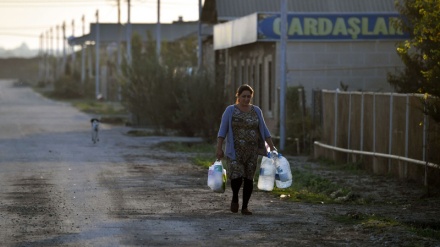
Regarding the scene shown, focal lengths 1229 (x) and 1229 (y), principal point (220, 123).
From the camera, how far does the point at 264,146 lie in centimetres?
1581

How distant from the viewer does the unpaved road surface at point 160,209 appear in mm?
12961

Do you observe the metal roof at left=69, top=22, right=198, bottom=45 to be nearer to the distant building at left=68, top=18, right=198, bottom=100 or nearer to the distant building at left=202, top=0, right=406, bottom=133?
the distant building at left=68, top=18, right=198, bottom=100

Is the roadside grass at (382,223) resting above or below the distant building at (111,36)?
below

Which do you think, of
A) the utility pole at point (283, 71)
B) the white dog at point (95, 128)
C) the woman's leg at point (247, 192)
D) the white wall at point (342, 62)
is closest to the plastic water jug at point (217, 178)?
the woman's leg at point (247, 192)

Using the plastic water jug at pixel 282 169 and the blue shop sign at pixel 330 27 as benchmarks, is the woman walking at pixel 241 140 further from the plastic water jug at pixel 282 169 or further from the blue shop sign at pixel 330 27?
the blue shop sign at pixel 330 27

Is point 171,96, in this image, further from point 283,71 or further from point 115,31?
point 115,31

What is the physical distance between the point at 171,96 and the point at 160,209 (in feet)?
76.6

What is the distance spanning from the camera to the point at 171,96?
129 ft

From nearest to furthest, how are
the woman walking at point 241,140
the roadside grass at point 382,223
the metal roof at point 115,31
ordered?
the roadside grass at point 382,223 < the woman walking at point 241,140 < the metal roof at point 115,31

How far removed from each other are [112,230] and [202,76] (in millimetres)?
22749

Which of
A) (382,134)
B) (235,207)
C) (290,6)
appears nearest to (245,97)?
(235,207)

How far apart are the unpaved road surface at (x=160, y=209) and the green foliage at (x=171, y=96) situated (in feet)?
27.4

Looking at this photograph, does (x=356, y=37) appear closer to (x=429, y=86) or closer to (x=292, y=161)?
(x=292, y=161)

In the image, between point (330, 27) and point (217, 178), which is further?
point (330, 27)
